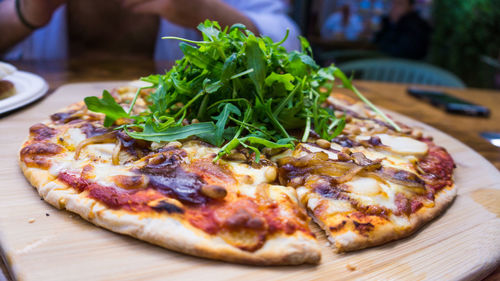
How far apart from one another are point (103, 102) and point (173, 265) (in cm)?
101

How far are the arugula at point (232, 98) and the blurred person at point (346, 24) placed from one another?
8741mm

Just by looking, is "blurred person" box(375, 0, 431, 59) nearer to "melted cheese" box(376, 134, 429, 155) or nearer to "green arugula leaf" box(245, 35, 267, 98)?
"melted cheese" box(376, 134, 429, 155)

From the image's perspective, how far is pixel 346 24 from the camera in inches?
408

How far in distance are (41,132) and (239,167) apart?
102 cm

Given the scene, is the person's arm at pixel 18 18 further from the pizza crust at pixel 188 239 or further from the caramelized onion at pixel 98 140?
the pizza crust at pixel 188 239

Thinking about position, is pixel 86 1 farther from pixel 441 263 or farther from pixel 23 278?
pixel 441 263

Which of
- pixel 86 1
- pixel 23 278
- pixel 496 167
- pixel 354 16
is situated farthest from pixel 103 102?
pixel 354 16

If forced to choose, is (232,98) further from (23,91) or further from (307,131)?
(23,91)

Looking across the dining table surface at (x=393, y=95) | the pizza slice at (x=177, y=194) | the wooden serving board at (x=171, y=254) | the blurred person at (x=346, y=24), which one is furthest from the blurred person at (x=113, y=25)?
the blurred person at (x=346, y=24)

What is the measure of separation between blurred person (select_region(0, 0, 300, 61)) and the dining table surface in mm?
514

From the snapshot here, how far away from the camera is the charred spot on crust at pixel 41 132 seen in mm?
1902

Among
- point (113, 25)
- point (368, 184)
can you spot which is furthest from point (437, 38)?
point (368, 184)

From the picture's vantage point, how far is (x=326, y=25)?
35.2 ft

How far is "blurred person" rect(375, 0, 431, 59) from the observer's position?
761cm
